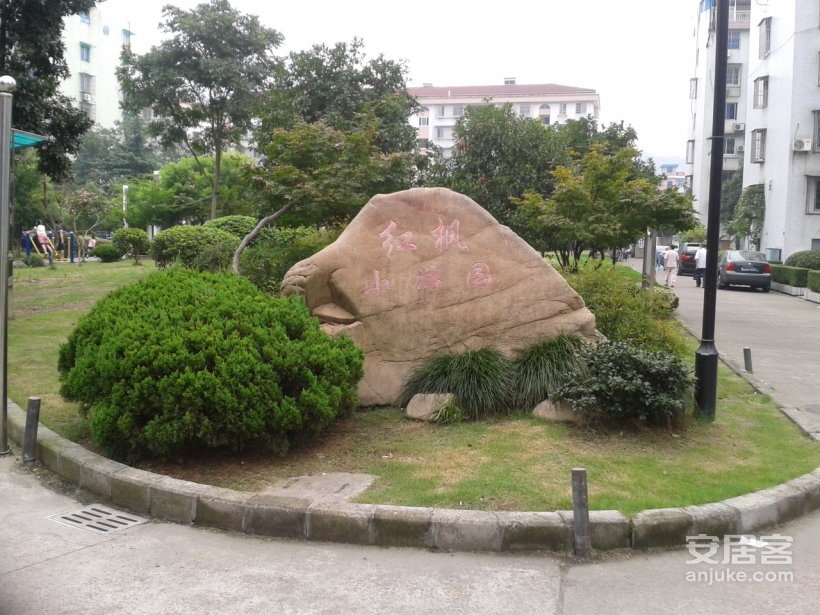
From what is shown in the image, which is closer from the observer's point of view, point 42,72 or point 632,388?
point 632,388

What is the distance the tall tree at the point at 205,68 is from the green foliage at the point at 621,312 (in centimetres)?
1543

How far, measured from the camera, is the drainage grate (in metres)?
5.13

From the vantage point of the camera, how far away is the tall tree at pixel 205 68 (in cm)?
2264

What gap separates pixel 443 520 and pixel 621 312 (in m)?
5.55

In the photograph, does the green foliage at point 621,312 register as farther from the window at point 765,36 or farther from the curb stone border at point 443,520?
the window at point 765,36

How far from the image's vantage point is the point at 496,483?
554cm

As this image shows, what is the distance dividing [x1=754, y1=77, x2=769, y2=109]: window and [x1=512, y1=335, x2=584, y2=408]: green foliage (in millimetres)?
34565

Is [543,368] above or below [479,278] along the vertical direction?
below

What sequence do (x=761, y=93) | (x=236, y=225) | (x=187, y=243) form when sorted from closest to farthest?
(x=187, y=243)
(x=236, y=225)
(x=761, y=93)

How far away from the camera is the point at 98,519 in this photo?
530 centimetres

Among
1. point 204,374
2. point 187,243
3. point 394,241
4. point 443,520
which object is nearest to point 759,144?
point 187,243

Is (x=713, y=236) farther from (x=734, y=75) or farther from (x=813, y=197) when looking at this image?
(x=734, y=75)

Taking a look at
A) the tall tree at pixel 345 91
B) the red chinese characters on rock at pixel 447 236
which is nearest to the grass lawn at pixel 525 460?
the red chinese characters on rock at pixel 447 236

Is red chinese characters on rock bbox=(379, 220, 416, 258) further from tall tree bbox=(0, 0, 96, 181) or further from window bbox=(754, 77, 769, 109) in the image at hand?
window bbox=(754, 77, 769, 109)
